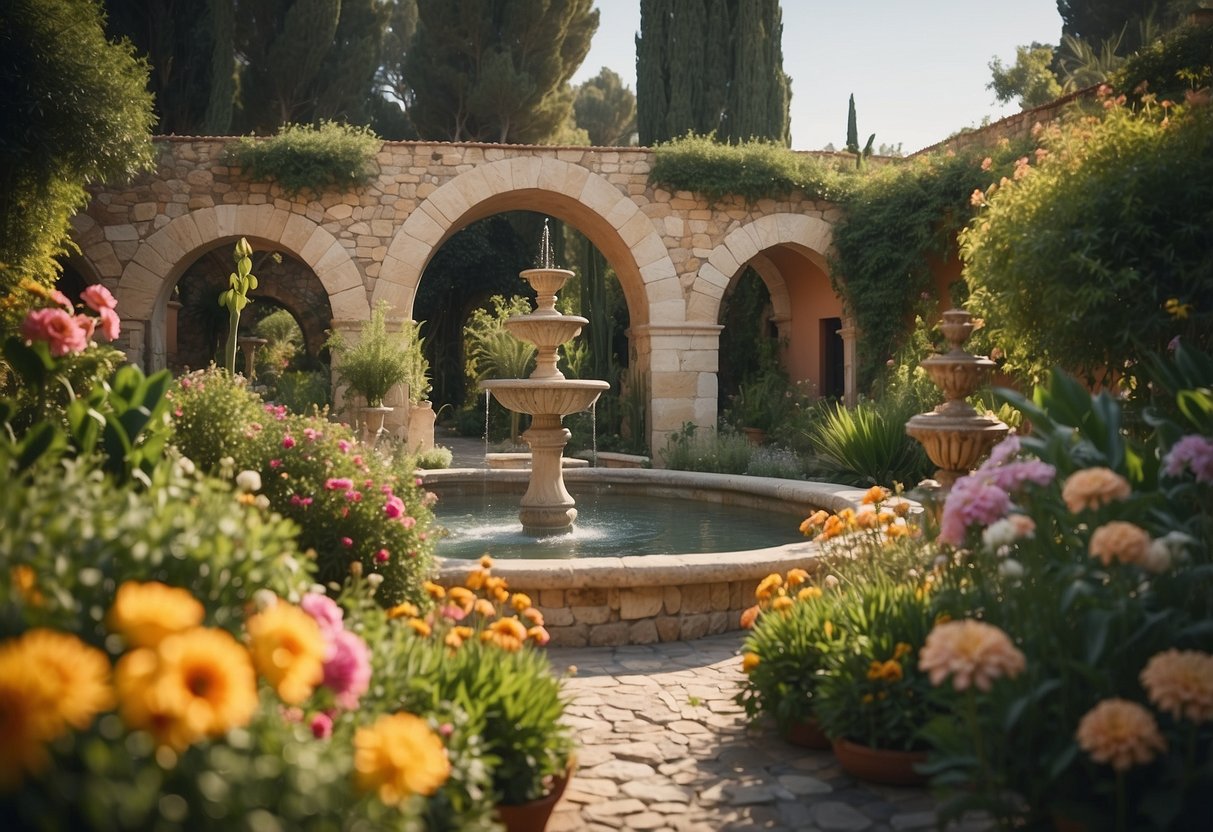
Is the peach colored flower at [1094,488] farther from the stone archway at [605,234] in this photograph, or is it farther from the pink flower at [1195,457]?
the stone archway at [605,234]

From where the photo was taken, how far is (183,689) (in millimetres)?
1215

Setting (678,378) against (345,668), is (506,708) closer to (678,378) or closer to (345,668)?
(345,668)

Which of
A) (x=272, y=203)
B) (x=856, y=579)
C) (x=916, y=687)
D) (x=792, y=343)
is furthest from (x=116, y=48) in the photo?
(x=792, y=343)

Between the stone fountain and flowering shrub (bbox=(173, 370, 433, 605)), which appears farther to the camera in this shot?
the stone fountain

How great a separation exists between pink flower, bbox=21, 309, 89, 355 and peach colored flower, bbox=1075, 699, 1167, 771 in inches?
116

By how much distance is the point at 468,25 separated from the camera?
2069 centimetres

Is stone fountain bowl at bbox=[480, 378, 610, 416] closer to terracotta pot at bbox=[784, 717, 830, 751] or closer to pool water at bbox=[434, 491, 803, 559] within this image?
pool water at bbox=[434, 491, 803, 559]

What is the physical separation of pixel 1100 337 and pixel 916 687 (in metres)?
3.09

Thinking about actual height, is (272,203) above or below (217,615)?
above

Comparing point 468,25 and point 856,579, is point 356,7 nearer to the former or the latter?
point 468,25

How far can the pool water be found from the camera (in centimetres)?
591

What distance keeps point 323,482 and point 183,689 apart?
2775 mm

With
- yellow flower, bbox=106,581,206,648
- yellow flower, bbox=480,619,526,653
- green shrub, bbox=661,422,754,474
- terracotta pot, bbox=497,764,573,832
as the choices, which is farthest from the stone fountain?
green shrub, bbox=661,422,754,474

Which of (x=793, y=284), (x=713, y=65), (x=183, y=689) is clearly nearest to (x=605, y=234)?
(x=793, y=284)
